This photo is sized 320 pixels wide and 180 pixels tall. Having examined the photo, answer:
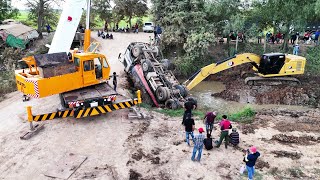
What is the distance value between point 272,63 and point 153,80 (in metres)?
8.48

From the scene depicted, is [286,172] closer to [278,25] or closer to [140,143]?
[140,143]

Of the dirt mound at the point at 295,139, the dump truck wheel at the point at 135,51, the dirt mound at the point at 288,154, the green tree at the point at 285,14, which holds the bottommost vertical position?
the dirt mound at the point at 288,154

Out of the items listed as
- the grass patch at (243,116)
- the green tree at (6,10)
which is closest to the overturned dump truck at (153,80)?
the grass patch at (243,116)

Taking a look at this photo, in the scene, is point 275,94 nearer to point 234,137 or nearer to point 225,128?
point 234,137

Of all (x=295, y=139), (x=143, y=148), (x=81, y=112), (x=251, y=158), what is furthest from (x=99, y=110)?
(x=295, y=139)

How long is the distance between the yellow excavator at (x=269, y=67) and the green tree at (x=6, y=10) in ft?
73.1

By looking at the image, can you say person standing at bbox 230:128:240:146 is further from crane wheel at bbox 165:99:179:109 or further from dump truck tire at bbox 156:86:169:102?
dump truck tire at bbox 156:86:169:102

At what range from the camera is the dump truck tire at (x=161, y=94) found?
16.8 metres

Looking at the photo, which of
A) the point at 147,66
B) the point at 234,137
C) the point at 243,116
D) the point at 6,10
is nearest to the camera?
the point at 234,137

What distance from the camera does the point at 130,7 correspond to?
3725 cm

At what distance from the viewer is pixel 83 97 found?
13234mm

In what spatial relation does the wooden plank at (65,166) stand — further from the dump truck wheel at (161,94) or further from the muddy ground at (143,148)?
the dump truck wheel at (161,94)

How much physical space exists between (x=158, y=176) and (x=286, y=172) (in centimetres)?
444

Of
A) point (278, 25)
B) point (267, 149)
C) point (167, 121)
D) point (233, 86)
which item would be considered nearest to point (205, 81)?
point (233, 86)
